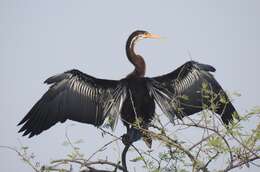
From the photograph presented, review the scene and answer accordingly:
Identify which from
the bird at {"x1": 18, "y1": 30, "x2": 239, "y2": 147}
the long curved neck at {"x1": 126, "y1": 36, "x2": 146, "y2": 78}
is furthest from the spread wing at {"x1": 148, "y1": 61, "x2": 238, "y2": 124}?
the long curved neck at {"x1": 126, "y1": 36, "x2": 146, "y2": 78}

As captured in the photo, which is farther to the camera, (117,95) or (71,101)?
(71,101)

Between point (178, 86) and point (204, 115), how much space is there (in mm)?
3054

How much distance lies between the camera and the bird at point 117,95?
6914mm

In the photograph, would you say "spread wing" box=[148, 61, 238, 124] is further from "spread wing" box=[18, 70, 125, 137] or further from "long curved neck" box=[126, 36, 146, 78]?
"spread wing" box=[18, 70, 125, 137]

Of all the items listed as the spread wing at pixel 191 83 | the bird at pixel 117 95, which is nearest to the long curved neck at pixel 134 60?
the bird at pixel 117 95

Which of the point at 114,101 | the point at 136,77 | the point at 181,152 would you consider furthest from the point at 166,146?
the point at 136,77

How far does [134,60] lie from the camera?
7.71 m

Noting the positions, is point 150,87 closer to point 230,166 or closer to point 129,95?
point 129,95

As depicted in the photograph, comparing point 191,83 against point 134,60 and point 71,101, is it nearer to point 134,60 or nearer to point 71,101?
point 134,60

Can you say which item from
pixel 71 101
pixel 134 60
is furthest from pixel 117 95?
pixel 134 60

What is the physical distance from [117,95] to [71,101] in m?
0.81

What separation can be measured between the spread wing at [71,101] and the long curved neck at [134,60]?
0.38 m

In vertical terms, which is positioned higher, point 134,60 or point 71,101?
point 134,60

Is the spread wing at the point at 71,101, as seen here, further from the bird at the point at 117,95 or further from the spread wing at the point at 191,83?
the spread wing at the point at 191,83
